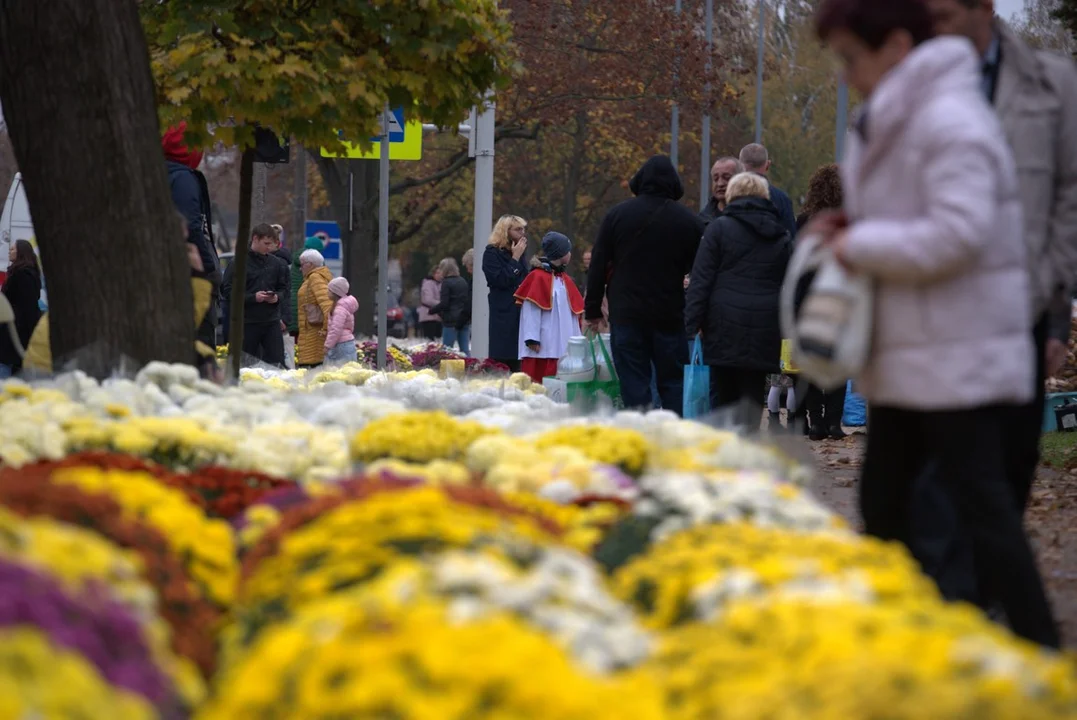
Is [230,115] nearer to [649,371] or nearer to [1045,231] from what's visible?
[649,371]

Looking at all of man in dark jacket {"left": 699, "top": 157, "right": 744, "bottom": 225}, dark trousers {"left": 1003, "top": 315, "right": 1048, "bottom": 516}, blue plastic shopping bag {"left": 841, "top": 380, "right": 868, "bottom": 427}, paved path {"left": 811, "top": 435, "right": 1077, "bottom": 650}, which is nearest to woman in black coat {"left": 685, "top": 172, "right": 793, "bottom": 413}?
paved path {"left": 811, "top": 435, "right": 1077, "bottom": 650}

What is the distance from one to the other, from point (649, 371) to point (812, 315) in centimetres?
651

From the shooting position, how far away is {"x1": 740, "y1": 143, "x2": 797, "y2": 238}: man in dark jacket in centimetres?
1083

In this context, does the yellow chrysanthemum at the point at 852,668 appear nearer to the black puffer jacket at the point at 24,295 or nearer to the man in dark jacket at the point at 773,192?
the man in dark jacket at the point at 773,192

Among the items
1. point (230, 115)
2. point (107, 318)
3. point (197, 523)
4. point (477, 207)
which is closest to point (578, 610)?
point (197, 523)

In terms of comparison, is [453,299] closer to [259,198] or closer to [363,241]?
[363,241]

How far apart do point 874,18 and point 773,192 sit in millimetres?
6687

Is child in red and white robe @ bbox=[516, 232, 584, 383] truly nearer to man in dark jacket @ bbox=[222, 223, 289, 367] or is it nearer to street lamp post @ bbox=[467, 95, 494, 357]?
street lamp post @ bbox=[467, 95, 494, 357]

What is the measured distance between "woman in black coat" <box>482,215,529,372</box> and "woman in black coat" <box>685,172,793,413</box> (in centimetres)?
550

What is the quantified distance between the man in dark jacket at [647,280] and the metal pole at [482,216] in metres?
6.69

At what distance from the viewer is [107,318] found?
7.41 meters

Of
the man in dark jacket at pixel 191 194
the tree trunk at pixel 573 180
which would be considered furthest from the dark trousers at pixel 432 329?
the man in dark jacket at pixel 191 194

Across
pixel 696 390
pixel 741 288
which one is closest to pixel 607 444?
pixel 741 288

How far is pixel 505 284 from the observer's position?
1554cm
